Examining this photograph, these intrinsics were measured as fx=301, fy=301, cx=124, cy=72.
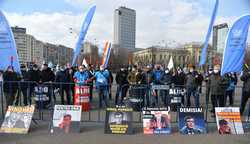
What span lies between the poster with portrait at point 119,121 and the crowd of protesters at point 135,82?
2.26 metres

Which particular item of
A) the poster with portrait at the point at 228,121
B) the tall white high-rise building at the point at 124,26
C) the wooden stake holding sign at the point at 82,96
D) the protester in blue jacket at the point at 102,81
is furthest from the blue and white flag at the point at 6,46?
the tall white high-rise building at the point at 124,26

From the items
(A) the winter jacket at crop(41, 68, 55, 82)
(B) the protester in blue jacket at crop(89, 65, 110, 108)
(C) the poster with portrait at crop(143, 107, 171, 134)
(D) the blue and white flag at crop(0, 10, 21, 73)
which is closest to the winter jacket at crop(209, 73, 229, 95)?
(C) the poster with portrait at crop(143, 107, 171, 134)

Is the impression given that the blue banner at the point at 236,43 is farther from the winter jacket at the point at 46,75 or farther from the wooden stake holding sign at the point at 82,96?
the winter jacket at the point at 46,75

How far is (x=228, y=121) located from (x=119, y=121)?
9.49ft

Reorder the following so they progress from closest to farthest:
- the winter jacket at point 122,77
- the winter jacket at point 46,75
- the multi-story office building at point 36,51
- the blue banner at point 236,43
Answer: the blue banner at point 236,43, the winter jacket at point 46,75, the winter jacket at point 122,77, the multi-story office building at point 36,51

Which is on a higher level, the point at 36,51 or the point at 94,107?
Answer: the point at 36,51

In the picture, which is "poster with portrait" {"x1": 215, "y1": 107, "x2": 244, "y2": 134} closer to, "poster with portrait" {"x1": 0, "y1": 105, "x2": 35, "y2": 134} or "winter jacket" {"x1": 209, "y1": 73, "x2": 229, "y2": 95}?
"winter jacket" {"x1": 209, "y1": 73, "x2": 229, "y2": 95}

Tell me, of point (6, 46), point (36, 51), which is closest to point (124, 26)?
point (36, 51)

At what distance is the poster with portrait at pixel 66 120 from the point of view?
779 centimetres

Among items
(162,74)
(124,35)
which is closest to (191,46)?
(124,35)

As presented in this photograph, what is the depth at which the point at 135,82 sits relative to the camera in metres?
11.9

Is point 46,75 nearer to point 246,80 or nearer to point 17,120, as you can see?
point 17,120

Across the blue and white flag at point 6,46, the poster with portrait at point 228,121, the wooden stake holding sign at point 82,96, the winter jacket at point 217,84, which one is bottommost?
the poster with portrait at point 228,121

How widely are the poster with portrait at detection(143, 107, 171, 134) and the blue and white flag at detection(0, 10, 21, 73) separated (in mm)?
4445
